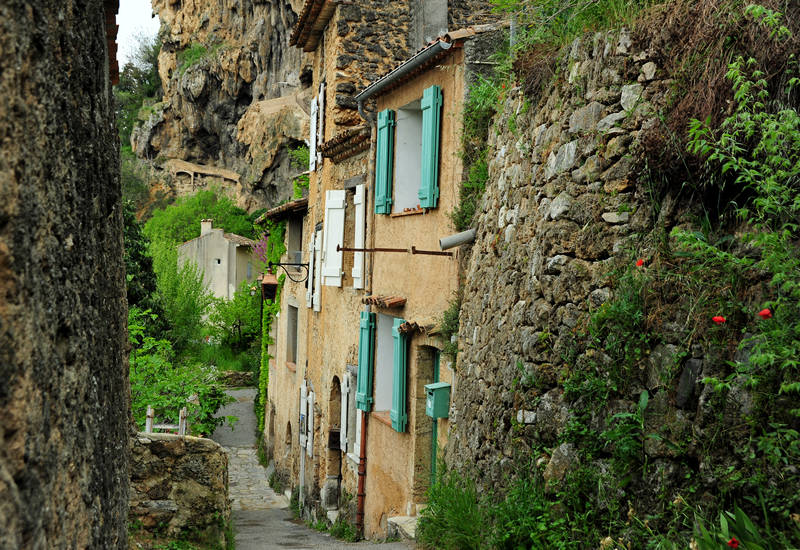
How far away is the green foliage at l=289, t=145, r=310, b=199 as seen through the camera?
18.9 m

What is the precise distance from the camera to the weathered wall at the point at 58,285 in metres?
1.66

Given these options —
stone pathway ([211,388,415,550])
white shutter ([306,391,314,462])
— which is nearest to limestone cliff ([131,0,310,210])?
stone pathway ([211,388,415,550])

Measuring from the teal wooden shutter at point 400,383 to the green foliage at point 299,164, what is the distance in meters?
9.77

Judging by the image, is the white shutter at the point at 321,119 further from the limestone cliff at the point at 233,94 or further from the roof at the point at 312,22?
the limestone cliff at the point at 233,94

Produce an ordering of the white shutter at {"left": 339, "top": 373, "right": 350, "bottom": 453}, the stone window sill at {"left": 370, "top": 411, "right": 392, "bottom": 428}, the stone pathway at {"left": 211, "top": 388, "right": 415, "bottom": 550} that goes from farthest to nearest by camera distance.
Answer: the white shutter at {"left": 339, "top": 373, "right": 350, "bottom": 453}, the stone window sill at {"left": 370, "top": 411, "right": 392, "bottom": 428}, the stone pathway at {"left": 211, "top": 388, "right": 415, "bottom": 550}

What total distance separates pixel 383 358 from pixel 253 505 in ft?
24.2

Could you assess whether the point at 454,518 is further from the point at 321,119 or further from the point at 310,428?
the point at 321,119

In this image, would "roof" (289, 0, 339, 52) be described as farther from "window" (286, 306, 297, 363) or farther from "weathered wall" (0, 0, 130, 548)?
"weathered wall" (0, 0, 130, 548)

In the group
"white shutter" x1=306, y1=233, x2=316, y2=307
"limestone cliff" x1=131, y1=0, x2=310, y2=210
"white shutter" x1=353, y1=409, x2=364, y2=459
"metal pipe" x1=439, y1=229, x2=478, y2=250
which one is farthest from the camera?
"limestone cliff" x1=131, y1=0, x2=310, y2=210

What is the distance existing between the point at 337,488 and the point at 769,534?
1060 cm

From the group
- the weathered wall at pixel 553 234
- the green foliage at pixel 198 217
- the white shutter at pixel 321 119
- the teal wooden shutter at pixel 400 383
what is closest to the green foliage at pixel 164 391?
the teal wooden shutter at pixel 400 383

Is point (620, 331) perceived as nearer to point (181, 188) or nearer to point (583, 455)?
point (583, 455)

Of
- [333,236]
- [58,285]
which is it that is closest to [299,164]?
[333,236]

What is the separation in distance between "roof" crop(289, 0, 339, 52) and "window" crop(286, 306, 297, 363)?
6.06 meters
